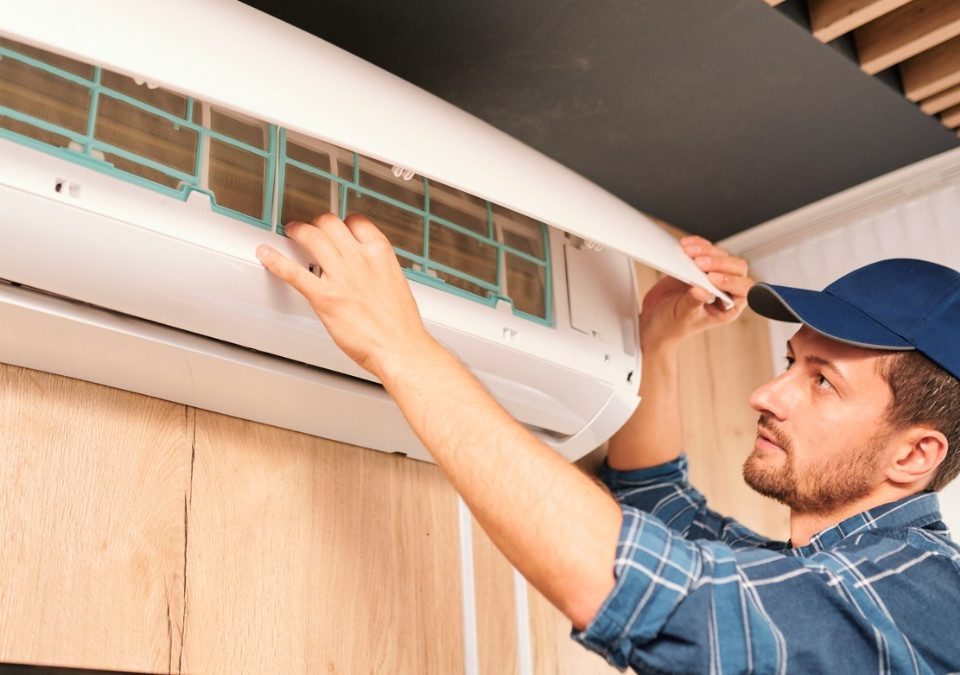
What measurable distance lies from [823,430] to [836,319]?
131 mm

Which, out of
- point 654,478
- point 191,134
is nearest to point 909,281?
point 654,478

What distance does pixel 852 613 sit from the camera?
97 cm

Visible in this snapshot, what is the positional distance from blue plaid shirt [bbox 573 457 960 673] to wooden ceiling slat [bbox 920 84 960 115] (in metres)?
0.85

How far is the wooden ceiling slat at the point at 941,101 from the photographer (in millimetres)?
1663

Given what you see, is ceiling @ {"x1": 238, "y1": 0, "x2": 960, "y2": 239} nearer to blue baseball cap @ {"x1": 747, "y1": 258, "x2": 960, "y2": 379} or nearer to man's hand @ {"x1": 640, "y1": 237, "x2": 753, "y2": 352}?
man's hand @ {"x1": 640, "y1": 237, "x2": 753, "y2": 352}

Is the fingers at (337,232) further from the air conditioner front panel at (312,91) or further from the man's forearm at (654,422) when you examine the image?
the man's forearm at (654,422)

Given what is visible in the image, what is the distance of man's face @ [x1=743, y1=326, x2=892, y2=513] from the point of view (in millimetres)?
1236

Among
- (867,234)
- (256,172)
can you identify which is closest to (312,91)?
(256,172)

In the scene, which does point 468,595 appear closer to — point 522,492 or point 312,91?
point 522,492

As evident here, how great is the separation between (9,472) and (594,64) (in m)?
0.92

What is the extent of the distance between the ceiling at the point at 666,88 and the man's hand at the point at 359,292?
1.42ft

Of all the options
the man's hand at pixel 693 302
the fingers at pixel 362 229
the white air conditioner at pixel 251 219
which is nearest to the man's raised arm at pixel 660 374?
the man's hand at pixel 693 302

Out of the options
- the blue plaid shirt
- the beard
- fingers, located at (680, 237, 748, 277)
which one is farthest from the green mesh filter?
the blue plaid shirt

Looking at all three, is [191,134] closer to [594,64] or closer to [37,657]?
[37,657]
